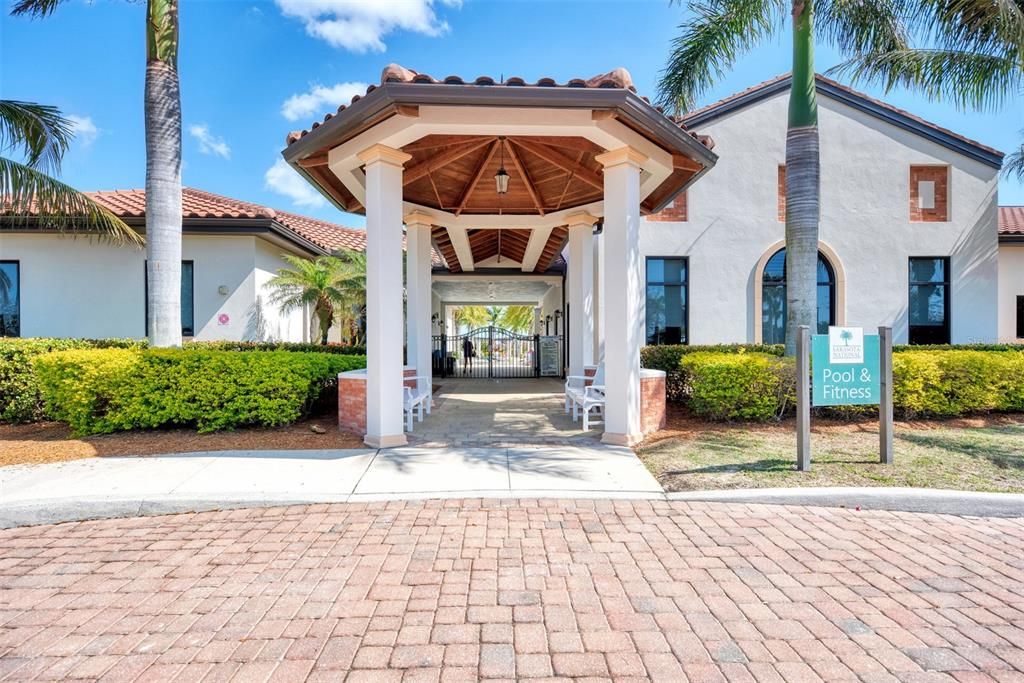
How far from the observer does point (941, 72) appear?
323 inches

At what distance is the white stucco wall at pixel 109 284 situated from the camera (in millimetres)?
11133

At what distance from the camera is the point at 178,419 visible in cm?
680

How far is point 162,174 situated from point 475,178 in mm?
4740

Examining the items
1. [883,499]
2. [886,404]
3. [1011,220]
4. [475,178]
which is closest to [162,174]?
[475,178]

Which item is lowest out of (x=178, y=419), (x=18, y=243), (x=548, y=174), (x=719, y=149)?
(x=178, y=419)

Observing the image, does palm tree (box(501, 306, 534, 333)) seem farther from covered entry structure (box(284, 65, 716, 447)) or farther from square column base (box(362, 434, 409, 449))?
square column base (box(362, 434, 409, 449))

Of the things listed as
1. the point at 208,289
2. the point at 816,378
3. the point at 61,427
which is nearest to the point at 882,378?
the point at 816,378

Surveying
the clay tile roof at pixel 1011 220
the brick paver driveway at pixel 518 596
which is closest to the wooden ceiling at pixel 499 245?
the brick paver driveway at pixel 518 596

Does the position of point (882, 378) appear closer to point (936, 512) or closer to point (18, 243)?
point (936, 512)

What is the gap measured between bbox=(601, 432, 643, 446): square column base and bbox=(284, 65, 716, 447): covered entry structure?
0.04ft

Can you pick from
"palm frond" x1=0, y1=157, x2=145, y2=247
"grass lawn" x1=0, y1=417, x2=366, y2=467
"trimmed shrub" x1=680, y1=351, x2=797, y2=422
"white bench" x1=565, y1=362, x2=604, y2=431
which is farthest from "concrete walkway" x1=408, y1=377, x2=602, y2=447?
"palm frond" x1=0, y1=157, x2=145, y2=247

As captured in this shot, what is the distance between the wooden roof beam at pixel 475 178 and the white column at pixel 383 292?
174 cm

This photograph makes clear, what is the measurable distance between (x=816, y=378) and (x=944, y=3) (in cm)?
696

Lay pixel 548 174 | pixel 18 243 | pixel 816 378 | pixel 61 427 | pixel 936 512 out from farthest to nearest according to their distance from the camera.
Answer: pixel 18 243 < pixel 548 174 < pixel 61 427 < pixel 816 378 < pixel 936 512
